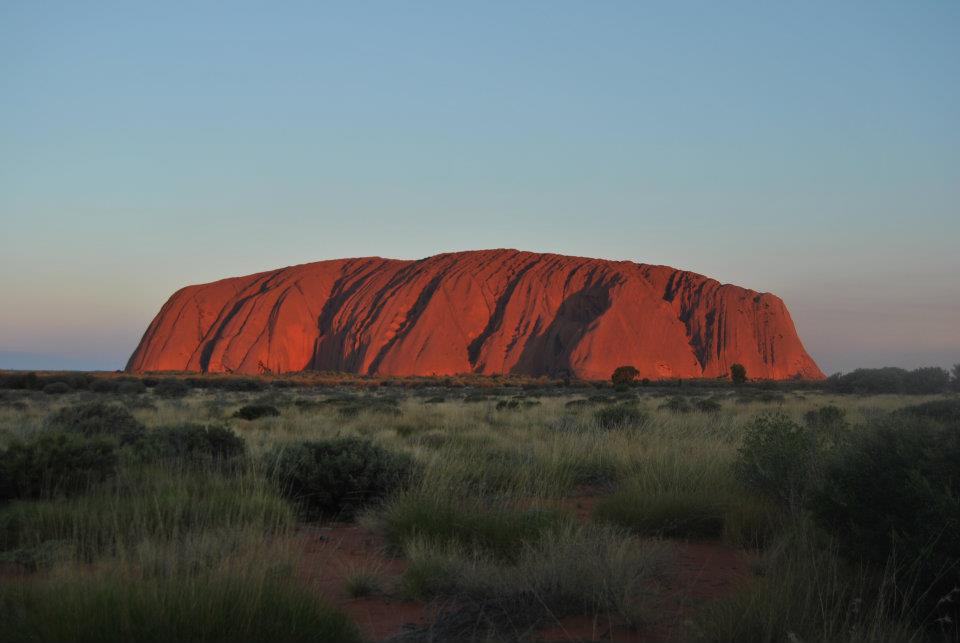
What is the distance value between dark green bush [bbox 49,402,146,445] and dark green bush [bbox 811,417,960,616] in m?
8.26

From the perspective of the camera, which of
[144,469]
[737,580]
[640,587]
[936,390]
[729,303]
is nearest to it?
[640,587]

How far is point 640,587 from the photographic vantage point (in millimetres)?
3857

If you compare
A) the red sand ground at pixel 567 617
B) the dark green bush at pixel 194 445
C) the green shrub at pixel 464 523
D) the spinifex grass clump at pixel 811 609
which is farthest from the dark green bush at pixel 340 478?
the spinifex grass clump at pixel 811 609

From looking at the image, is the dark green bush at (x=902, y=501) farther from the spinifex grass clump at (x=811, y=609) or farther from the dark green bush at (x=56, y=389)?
the dark green bush at (x=56, y=389)

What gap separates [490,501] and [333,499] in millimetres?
1771

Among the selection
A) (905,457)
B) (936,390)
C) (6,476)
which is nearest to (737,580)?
(905,457)

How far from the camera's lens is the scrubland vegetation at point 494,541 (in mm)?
3373

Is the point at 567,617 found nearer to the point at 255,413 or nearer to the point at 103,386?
the point at 255,413

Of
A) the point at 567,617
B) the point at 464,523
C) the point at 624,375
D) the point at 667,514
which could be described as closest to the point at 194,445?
the point at 464,523

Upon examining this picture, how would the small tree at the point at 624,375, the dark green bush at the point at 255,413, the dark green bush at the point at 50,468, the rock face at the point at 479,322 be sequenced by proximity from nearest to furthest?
the dark green bush at the point at 50,468, the dark green bush at the point at 255,413, the small tree at the point at 624,375, the rock face at the point at 479,322

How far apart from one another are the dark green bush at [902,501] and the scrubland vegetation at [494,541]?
0.5 inches

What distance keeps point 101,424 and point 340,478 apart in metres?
6.27

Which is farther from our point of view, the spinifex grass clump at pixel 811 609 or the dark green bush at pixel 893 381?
the dark green bush at pixel 893 381

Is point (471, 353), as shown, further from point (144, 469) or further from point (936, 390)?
point (144, 469)
